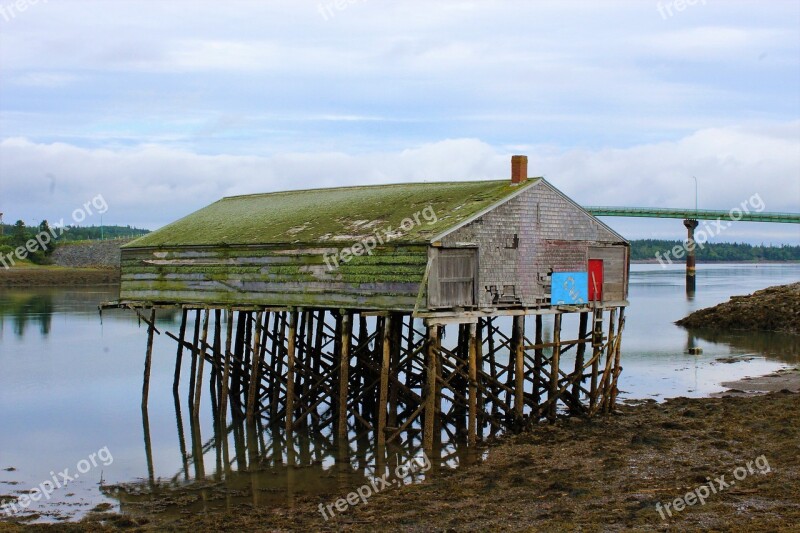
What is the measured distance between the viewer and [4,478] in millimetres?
22109

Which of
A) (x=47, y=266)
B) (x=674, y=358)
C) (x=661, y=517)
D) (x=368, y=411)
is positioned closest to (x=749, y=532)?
(x=661, y=517)

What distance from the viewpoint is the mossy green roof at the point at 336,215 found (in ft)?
80.8

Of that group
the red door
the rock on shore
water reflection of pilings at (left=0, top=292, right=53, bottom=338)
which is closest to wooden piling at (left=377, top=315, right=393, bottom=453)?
the red door

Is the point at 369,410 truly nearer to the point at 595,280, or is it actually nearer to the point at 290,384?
the point at 290,384

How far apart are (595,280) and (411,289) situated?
21.0ft

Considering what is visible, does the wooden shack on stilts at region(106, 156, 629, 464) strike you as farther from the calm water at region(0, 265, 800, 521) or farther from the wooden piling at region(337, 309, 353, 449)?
the calm water at region(0, 265, 800, 521)

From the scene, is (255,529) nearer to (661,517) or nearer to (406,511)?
(406,511)

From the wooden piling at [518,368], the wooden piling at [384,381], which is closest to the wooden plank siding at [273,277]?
the wooden piling at [384,381]

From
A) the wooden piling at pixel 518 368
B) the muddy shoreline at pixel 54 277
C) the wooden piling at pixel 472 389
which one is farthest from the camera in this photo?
the muddy shoreline at pixel 54 277

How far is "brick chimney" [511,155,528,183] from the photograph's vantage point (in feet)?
83.3

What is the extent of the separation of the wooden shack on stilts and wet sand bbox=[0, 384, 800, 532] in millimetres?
2564

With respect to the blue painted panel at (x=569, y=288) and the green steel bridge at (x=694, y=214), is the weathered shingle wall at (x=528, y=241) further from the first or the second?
the green steel bridge at (x=694, y=214)

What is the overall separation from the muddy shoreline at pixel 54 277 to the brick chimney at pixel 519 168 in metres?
79.3

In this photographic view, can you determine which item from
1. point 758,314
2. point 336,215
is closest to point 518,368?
point 336,215
